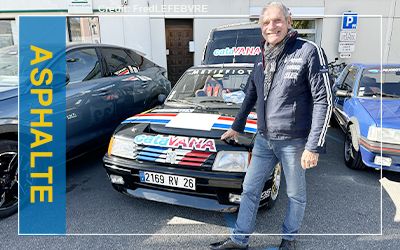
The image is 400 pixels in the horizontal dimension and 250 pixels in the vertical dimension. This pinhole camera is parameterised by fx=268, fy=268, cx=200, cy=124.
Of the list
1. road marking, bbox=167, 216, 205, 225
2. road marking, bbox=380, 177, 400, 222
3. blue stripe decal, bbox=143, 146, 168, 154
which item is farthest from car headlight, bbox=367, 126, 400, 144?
blue stripe decal, bbox=143, 146, 168, 154

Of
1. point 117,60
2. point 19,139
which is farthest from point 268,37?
point 117,60

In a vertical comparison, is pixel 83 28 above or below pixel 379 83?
above

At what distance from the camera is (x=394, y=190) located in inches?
125

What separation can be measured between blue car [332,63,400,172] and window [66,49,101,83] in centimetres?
362

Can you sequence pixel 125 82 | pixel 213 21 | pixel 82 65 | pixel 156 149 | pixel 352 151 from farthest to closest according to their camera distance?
pixel 213 21, pixel 125 82, pixel 352 151, pixel 82 65, pixel 156 149

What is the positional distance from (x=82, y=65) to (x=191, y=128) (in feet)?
6.61

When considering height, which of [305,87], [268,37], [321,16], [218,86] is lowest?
[218,86]

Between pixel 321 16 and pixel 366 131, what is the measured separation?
8277 mm

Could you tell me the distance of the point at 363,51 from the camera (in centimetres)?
1048

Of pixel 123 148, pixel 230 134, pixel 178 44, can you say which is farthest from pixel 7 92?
pixel 178 44

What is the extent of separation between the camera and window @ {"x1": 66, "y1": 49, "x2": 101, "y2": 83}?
3371 millimetres

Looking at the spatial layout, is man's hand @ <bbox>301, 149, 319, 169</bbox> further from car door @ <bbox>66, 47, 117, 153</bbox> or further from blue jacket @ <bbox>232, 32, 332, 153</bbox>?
car door @ <bbox>66, 47, 117, 153</bbox>

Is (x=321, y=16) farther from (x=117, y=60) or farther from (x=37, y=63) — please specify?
(x=37, y=63)

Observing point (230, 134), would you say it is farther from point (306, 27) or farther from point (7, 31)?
point (7, 31)
